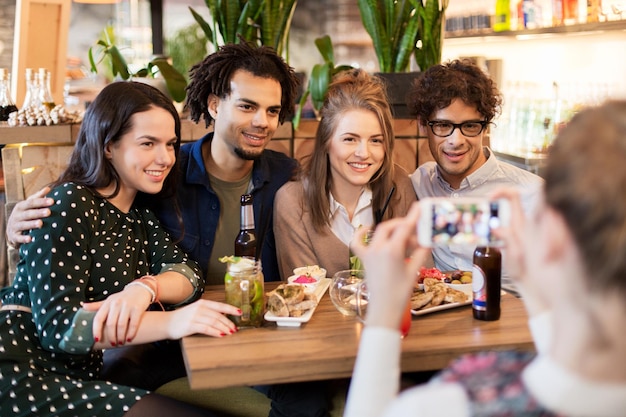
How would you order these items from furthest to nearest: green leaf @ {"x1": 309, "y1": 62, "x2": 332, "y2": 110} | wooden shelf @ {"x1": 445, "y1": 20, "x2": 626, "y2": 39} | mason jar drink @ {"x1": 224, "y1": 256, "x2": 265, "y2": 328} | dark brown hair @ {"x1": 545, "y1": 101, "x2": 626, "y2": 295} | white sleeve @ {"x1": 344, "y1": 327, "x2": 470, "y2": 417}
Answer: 1. wooden shelf @ {"x1": 445, "y1": 20, "x2": 626, "y2": 39}
2. green leaf @ {"x1": 309, "y1": 62, "x2": 332, "y2": 110}
3. mason jar drink @ {"x1": 224, "y1": 256, "x2": 265, "y2": 328}
4. white sleeve @ {"x1": 344, "y1": 327, "x2": 470, "y2": 417}
5. dark brown hair @ {"x1": 545, "y1": 101, "x2": 626, "y2": 295}

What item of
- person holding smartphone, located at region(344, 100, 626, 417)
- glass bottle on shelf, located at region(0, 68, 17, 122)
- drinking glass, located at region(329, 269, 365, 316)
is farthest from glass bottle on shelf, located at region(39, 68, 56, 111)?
person holding smartphone, located at region(344, 100, 626, 417)

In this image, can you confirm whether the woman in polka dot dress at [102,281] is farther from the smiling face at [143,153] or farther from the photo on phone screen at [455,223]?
the photo on phone screen at [455,223]

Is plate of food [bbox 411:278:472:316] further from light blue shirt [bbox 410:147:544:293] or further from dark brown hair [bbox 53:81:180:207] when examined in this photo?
dark brown hair [bbox 53:81:180:207]

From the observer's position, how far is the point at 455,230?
1.20 m

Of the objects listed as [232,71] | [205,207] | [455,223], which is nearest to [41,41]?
[232,71]

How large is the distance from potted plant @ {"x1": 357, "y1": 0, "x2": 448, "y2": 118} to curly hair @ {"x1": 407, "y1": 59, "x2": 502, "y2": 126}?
0.61 metres

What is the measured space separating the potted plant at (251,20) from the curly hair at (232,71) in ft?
2.22

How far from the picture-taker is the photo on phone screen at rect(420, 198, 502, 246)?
3.88ft

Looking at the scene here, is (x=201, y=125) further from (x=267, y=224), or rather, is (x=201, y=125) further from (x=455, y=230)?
(x=455, y=230)


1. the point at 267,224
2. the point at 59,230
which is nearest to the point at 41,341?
the point at 59,230

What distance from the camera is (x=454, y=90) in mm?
2408

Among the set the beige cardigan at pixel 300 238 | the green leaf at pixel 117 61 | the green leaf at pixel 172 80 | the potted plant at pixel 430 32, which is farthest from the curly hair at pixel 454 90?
the green leaf at pixel 117 61

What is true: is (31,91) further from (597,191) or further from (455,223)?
(597,191)

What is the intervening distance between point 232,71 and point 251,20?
94 centimetres
